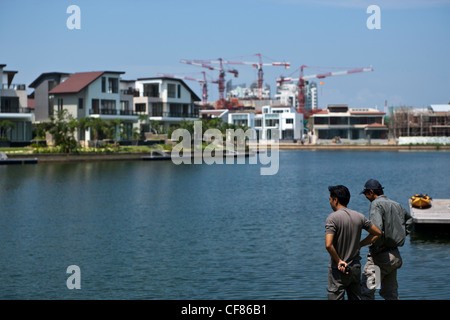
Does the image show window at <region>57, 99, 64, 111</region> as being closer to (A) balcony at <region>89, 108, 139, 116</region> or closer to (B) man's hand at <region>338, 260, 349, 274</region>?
(A) balcony at <region>89, 108, 139, 116</region>

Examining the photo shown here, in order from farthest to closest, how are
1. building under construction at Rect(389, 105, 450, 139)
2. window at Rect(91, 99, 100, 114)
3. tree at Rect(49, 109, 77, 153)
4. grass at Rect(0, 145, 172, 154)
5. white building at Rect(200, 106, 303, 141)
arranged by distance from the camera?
white building at Rect(200, 106, 303, 141) → building under construction at Rect(389, 105, 450, 139) → window at Rect(91, 99, 100, 114) → tree at Rect(49, 109, 77, 153) → grass at Rect(0, 145, 172, 154)

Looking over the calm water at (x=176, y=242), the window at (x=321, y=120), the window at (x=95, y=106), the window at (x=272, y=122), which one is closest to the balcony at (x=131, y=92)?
the window at (x=95, y=106)

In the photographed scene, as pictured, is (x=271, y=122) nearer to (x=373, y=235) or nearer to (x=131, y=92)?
(x=131, y=92)

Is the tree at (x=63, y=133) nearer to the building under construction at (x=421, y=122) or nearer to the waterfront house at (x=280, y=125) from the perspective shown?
the waterfront house at (x=280, y=125)

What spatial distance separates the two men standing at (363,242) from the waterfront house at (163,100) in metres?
89.0

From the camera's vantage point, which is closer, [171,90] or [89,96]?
[89,96]

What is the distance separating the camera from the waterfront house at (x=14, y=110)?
3143 inches

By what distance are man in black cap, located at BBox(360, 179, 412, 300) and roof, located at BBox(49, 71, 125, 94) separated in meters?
79.4

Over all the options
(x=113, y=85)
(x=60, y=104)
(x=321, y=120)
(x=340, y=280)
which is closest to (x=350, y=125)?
(x=321, y=120)

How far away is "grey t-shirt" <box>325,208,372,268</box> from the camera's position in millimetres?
8188

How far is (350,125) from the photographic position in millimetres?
142875

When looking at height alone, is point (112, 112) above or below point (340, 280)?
above

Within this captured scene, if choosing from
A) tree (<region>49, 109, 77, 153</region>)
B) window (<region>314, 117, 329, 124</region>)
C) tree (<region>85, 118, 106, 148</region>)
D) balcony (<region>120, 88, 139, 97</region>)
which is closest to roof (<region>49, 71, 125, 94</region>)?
tree (<region>85, 118, 106, 148</region>)

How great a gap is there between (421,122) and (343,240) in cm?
13762
